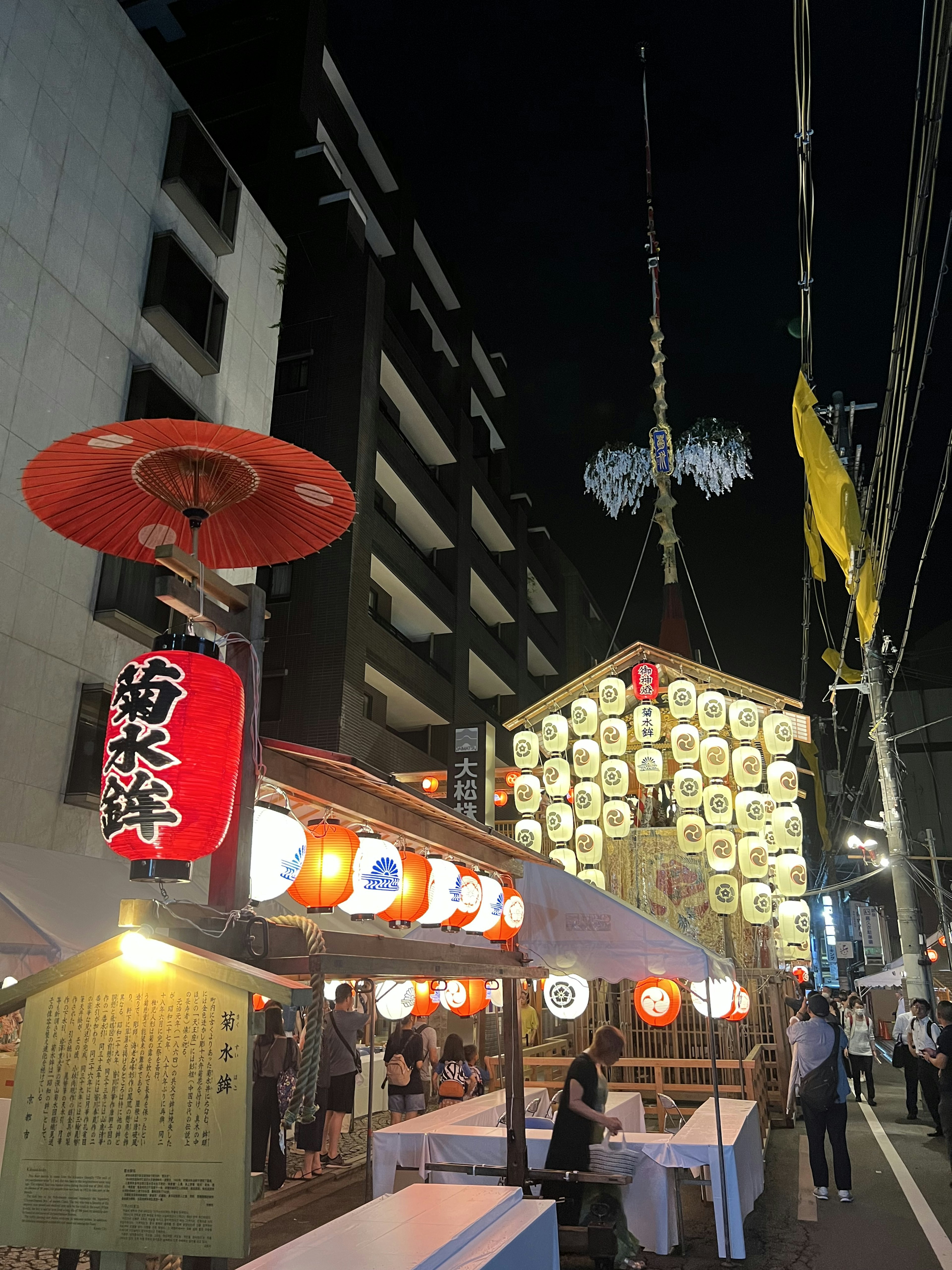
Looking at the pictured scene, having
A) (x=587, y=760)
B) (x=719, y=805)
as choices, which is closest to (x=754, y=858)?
(x=719, y=805)

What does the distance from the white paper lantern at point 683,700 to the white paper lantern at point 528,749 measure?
302cm

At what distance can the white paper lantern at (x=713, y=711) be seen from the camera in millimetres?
17719

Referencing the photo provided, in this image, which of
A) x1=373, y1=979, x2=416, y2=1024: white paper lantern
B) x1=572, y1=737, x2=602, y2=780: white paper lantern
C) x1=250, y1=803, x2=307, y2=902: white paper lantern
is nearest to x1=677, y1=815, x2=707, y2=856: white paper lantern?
x1=572, y1=737, x2=602, y2=780: white paper lantern

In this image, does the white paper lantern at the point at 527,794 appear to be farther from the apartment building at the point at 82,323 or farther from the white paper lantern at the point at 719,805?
the apartment building at the point at 82,323

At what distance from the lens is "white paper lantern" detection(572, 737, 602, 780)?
18047 millimetres

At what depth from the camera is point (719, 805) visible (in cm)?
1705

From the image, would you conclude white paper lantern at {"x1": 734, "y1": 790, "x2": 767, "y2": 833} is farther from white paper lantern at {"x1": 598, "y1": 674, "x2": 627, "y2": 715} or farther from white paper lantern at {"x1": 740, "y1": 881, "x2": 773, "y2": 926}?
white paper lantern at {"x1": 598, "y1": 674, "x2": 627, "y2": 715}

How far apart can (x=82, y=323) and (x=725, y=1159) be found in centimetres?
1272

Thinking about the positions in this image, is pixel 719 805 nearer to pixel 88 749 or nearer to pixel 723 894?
pixel 723 894

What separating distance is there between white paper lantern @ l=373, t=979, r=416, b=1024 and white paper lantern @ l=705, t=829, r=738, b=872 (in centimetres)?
750

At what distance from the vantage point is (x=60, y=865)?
349 inches

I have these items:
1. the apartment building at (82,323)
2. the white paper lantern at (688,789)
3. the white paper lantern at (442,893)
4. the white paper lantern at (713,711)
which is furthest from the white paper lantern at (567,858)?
the white paper lantern at (442,893)

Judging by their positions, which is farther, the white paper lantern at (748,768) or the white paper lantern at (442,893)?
the white paper lantern at (748,768)

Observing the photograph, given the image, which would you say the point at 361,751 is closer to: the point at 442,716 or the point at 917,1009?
the point at 442,716
